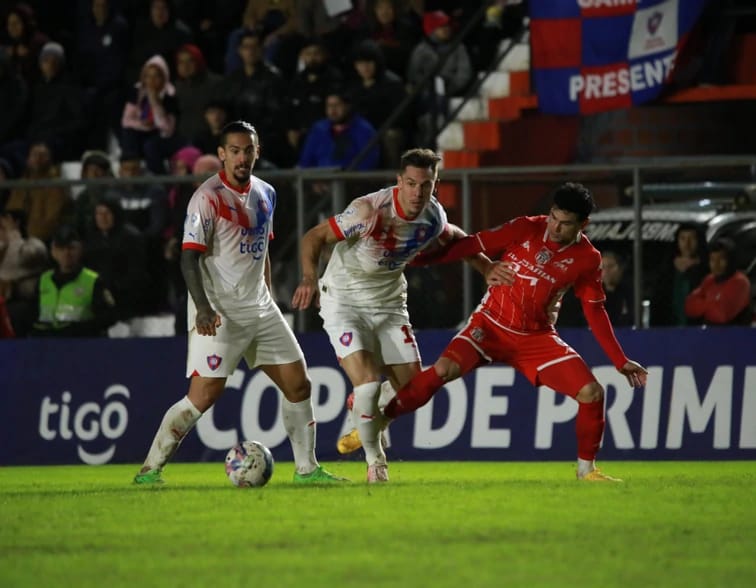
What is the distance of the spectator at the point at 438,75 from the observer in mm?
18797

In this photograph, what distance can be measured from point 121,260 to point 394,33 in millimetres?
5232

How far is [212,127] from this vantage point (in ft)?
60.9

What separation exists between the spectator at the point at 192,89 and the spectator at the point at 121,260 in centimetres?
395

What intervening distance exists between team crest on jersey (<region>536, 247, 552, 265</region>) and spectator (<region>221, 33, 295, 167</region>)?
7156mm

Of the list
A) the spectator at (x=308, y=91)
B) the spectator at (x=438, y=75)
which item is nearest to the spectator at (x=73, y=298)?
the spectator at (x=308, y=91)

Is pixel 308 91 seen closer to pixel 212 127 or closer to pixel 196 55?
pixel 212 127

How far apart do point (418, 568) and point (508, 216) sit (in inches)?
324

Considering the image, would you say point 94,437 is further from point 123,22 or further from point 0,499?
point 123,22

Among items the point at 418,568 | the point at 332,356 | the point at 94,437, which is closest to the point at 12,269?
the point at 94,437

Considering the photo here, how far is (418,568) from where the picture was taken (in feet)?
23.7

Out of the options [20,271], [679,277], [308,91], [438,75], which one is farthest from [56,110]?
[679,277]

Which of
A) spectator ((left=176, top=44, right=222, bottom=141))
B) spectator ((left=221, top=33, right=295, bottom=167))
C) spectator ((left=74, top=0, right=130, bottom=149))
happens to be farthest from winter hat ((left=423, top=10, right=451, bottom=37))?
spectator ((left=74, top=0, right=130, bottom=149))

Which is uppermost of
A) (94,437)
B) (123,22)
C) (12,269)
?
(123,22)

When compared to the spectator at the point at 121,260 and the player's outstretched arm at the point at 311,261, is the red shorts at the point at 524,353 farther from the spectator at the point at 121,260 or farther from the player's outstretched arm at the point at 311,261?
the spectator at the point at 121,260
